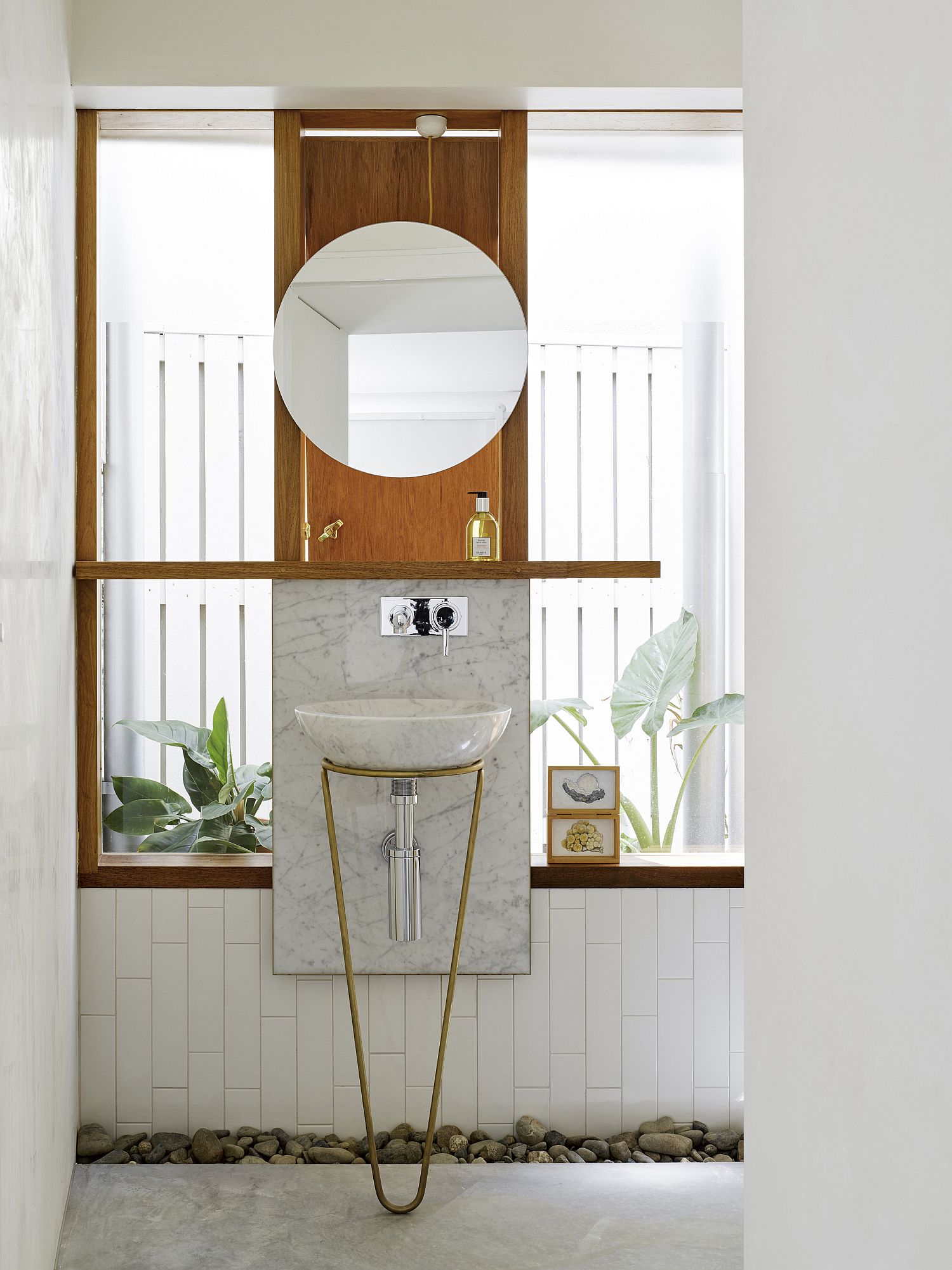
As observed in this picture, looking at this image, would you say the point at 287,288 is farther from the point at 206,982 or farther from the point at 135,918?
the point at 206,982

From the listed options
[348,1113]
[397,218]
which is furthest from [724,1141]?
[397,218]

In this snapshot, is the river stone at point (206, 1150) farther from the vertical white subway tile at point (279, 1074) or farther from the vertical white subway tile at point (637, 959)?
the vertical white subway tile at point (637, 959)

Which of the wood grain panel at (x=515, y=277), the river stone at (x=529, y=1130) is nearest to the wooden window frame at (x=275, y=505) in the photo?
the wood grain panel at (x=515, y=277)

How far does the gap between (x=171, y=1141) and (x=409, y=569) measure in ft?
4.87

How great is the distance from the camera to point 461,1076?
251 cm

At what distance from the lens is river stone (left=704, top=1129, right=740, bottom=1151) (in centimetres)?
247

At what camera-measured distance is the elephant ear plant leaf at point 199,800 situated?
264 cm

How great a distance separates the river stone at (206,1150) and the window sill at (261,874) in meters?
0.58

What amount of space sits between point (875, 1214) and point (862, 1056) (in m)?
0.09

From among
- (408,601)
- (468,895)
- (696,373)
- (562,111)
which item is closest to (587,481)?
(696,373)

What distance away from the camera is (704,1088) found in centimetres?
255

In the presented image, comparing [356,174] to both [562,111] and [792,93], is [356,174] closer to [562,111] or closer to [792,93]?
[562,111]

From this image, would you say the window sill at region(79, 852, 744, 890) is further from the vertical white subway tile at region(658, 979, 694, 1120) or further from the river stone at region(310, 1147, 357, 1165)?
the river stone at region(310, 1147, 357, 1165)

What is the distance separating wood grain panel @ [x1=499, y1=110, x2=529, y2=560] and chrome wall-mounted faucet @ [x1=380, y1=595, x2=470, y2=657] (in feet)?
0.69
